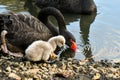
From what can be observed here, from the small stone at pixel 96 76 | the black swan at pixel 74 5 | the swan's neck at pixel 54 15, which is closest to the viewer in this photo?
the small stone at pixel 96 76

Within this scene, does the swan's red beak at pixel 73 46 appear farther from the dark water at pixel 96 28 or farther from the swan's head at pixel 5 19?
the swan's head at pixel 5 19

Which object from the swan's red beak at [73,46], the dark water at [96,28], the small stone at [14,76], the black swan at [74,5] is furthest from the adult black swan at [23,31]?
the black swan at [74,5]

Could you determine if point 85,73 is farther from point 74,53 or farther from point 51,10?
point 51,10

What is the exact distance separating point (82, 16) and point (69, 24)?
1.26 metres

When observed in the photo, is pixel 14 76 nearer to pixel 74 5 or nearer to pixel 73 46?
pixel 73 46

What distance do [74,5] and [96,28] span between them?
1.99 m

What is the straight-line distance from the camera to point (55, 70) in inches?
237

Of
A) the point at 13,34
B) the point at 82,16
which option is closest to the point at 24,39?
the point at 13,34

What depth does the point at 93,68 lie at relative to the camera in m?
6.35

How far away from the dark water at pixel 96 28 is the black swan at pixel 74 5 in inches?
7.6

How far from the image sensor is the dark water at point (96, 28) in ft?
26.0

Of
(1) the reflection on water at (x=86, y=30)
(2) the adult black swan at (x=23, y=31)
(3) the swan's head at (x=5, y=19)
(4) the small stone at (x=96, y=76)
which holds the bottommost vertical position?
(1) the reflection on water at (x=86, y=30)

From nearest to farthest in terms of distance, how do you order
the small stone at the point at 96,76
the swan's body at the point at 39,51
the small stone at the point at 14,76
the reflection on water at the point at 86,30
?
the small stone at the point at 14,76 → the small stone at the point at 96,76 → the swan's body at the point at 39,51 → the reflection on water at the point at 86,30

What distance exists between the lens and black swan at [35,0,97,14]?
10.9 m
